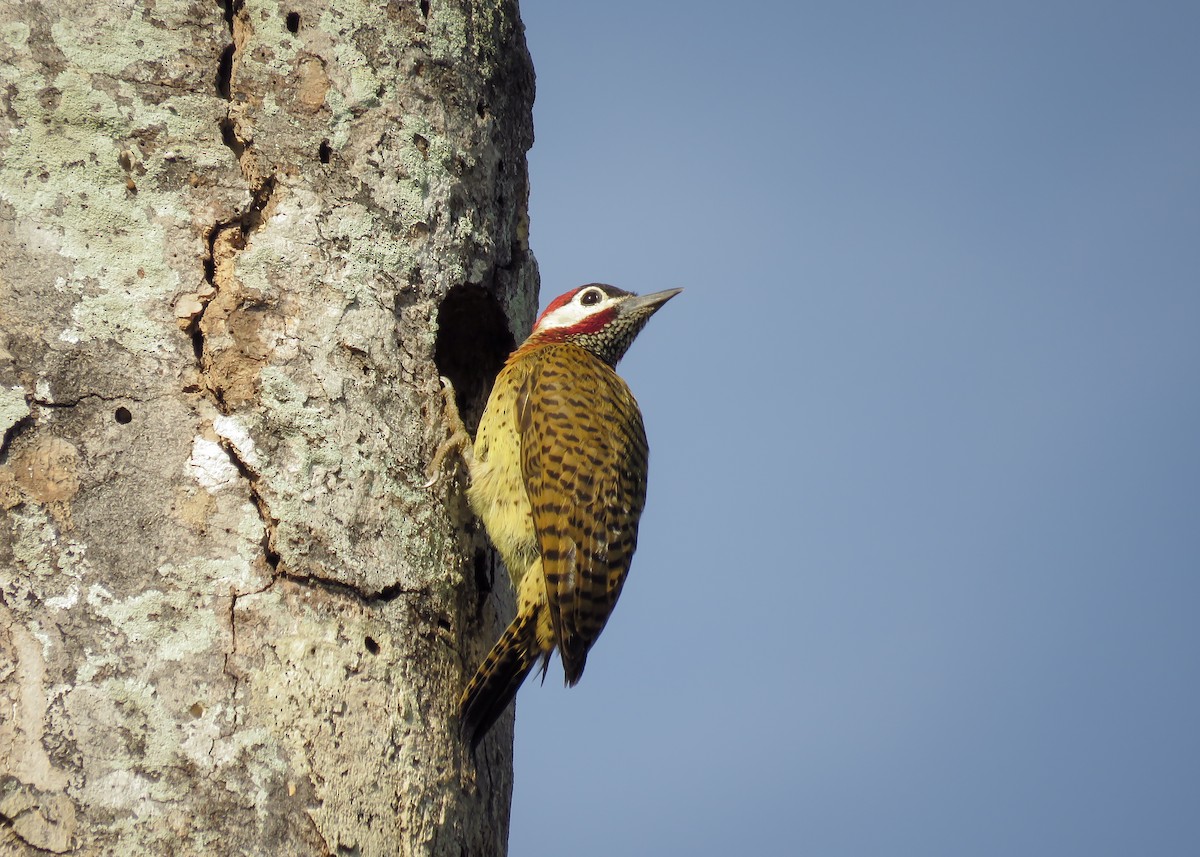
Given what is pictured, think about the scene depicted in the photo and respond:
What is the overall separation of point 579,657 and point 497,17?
1.96 m

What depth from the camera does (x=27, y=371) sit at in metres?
2.96

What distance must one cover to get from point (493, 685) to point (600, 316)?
8.01 ft

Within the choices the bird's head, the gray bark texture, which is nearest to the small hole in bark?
the gray bark texture

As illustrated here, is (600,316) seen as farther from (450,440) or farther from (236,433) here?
(236,433)

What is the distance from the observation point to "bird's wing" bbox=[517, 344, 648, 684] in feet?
13.4

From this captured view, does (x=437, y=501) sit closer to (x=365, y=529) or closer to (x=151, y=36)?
(x=365, y=529)

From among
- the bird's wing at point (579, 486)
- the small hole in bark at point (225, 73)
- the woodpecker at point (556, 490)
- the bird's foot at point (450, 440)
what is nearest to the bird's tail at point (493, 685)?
the woodpecker at point (556, 490)

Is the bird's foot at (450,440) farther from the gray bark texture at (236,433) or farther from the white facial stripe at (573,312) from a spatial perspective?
the white facial stripe at (573,312)

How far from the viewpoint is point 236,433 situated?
10.3 feet

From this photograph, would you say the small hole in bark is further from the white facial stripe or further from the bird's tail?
the white facial stripe

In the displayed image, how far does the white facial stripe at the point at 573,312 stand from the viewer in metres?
5.51

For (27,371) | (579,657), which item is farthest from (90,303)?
(579,657)

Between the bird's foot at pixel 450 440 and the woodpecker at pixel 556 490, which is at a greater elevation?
the bird's foot at pixel 450 440

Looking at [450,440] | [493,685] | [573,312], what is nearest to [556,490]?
[450,440]
